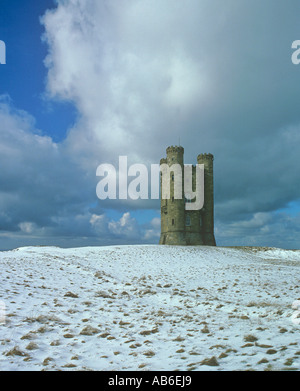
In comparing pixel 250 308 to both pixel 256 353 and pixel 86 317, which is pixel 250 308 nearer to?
pixel 256 353

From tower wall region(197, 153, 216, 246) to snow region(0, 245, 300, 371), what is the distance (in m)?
40.2

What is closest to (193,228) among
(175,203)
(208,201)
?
(175,203)

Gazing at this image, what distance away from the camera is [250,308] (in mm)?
10336

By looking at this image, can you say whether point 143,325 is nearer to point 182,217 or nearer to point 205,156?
point 182,217

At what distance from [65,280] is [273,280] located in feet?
37.5

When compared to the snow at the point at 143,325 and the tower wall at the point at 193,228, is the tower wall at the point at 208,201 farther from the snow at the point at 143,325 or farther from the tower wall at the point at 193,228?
the snow at the point at 143,325

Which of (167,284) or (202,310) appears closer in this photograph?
(202,310)

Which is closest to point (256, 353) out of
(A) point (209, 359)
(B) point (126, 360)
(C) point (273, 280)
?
(A) point (209, 359)

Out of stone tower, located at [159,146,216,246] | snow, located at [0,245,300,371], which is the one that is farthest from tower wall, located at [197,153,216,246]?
snow, located at [0,245,300,371]

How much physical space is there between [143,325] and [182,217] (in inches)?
1738

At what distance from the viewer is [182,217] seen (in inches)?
2057

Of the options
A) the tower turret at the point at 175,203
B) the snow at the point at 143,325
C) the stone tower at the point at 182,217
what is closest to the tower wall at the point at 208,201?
the stone tower at the point at 182,217

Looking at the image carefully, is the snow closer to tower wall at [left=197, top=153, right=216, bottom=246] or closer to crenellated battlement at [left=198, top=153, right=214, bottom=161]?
tower wall at [left=197, top=153, right=216, bottom=246]
